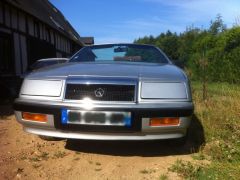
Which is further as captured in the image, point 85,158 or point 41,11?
point 41,11

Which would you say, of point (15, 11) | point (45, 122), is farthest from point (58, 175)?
point (15, 11)

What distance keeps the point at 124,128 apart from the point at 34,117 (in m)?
0.95

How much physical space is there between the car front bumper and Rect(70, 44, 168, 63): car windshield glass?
5.13ft

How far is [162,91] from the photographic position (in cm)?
396

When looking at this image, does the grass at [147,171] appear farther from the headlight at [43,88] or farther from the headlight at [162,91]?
the headlight at [43,88]

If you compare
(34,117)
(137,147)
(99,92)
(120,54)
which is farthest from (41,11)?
(99,92)

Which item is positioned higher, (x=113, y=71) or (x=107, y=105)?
(x=113, y=71)

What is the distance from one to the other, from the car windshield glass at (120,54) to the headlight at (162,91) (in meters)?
1.40

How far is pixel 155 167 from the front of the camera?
3973mm

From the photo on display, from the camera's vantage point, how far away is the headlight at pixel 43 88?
4031mm

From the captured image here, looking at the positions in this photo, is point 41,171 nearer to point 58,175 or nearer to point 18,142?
point 58,175

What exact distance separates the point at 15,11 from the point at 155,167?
1373 cm

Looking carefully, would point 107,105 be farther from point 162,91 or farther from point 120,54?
point 120,54

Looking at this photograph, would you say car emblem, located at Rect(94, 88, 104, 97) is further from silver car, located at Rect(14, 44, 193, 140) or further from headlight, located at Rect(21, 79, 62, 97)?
headlight, located at Rect(21, 79, 62, 97)
